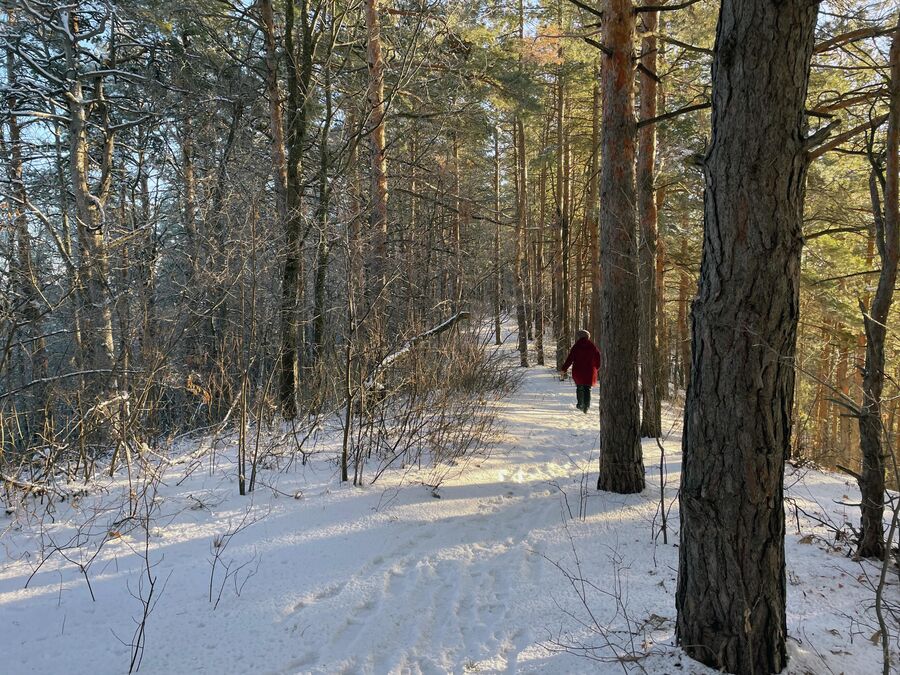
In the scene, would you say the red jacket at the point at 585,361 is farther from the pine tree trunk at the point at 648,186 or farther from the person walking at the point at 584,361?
the pine tree trunk at the point at 648,186

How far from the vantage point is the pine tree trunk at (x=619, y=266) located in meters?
5.08

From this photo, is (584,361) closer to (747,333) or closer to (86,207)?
(747,333)

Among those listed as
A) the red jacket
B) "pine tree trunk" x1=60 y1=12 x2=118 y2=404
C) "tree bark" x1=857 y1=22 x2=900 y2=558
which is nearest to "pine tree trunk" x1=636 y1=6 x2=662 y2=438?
the red jacket

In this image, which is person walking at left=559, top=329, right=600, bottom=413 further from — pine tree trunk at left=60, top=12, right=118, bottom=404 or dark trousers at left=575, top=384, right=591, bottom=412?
pine tree trunk at left=60, top=12, right=118, bottom=404

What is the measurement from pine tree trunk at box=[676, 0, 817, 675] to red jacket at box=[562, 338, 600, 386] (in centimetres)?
638

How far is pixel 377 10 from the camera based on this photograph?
830 centimetres

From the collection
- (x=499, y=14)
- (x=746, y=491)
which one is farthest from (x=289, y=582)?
(x=499, y=14)

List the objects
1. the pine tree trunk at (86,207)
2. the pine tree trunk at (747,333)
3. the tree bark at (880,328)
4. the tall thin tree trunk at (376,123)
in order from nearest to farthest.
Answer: the pine tree trunk at (747,333), the tree bark at (880,328), the pine tree trunk at (86,207), the tall thin tree trunk at (376,123)

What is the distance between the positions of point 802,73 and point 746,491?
1.91 metres

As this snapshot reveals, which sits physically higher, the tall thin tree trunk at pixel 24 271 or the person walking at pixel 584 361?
the tall thin tree trunk at pixel 24 271

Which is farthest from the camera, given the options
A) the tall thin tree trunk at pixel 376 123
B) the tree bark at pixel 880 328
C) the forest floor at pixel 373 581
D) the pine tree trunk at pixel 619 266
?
the tall thin tree trunk at pixel 376 123

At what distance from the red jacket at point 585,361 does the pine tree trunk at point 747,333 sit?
20.9 ft

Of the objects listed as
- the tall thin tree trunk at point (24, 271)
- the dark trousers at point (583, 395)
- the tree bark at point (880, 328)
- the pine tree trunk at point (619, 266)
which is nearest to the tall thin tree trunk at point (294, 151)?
the tall thin tree trunk at point (24, 271)

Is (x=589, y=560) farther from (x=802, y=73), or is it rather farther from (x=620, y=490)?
(x=802, y=73)
